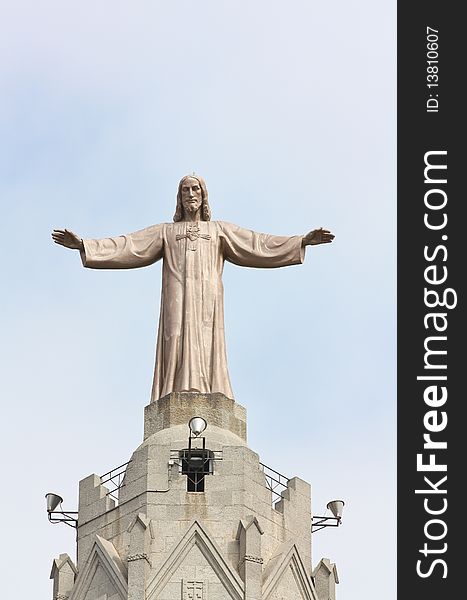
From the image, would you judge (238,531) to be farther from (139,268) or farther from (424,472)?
(139,268)

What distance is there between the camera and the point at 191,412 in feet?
124

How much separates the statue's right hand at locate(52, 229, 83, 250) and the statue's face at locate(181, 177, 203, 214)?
2483 millimetres

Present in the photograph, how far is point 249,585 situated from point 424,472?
Answer: 13.4 ft

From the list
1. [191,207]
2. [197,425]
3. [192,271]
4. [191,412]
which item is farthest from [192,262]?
[197,425]

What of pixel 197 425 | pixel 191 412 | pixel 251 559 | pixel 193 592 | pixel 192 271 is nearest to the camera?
pixel 193 592

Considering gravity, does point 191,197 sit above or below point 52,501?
above

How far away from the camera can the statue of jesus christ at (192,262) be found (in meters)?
38.8

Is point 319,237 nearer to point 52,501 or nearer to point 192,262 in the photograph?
point 192,262

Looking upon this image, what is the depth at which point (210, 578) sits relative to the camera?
35344mm

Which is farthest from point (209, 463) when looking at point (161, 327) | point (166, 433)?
point (161, 327)

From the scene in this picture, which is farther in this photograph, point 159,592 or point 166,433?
point 166,433

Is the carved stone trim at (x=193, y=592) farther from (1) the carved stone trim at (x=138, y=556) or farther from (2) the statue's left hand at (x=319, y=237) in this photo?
(2) the statue's left hand at (x=319, y=237)

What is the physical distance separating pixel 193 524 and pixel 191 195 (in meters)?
8.16

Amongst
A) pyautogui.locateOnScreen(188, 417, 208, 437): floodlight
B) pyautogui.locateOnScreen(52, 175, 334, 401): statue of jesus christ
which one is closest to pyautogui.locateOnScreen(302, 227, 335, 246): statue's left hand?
pyautogui.locateOnScreen(52, 175, 334, 401): statue of jesus christ
